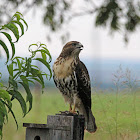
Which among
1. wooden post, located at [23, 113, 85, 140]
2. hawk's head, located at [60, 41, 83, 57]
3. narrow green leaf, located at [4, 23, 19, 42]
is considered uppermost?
hawk's head, located at [60, 41, 83, 57]

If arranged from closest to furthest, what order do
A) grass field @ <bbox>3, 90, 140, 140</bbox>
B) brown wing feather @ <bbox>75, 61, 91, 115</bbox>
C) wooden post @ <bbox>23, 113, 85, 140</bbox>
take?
wooden post @ <bbox>23, 113, 85, 140</bbox>, brown wing feather @ <bbox>75, 61, 91, 115</bbox>, grass field @ <bbox>3, 90, 140, 140</bbox>

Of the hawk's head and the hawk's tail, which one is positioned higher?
the hawk's head

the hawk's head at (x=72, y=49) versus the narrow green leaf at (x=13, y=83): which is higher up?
the hawk's head at (x=72, y=49)

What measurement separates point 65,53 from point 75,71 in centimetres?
31

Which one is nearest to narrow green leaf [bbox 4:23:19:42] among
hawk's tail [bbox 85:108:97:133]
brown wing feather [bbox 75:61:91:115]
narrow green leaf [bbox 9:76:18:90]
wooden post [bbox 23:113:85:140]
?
narrow green leaf [bbox 9:76:18:90]

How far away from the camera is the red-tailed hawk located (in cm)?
567

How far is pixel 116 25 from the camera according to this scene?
9.83m

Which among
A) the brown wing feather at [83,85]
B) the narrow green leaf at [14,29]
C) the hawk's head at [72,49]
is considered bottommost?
the brown wing feather at [83,85]

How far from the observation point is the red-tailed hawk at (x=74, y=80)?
5668 millimetres

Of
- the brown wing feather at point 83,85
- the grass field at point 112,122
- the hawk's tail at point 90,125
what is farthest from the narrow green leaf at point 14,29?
the hawk's tail at point 90,125

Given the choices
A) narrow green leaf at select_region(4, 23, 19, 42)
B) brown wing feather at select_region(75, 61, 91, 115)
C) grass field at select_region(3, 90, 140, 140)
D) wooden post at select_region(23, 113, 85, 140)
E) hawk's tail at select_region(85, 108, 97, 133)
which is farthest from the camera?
grass field at select_region(3, 90, 140, 140)

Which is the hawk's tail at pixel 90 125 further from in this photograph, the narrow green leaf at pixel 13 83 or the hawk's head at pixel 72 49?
the narrow green leaf at pixel 13 83

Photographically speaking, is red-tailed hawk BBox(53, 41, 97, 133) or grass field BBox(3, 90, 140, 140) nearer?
red-tailed hawk BBox(53, 41, 97, 133)

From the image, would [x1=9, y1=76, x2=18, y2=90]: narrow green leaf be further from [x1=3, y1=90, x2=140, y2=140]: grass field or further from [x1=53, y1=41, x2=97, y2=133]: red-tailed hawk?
[x1=53, y1=41, x2=97, y2=133]: red-tailed hawk
